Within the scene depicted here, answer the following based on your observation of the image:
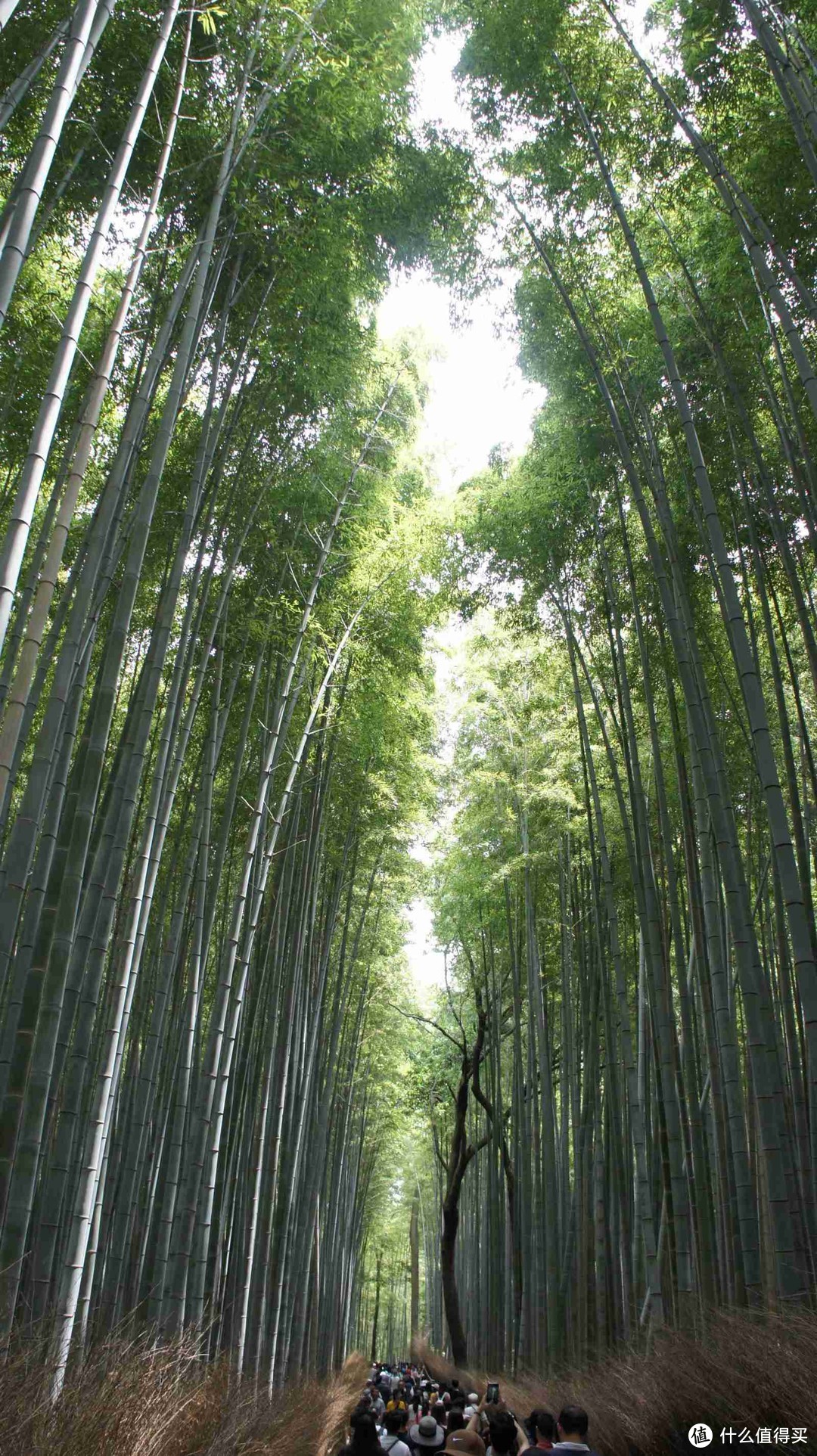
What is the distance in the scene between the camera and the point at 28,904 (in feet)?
9.77

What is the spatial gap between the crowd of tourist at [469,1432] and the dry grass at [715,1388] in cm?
20

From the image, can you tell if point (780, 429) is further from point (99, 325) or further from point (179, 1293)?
point (179, 1293)

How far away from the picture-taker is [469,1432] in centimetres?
308

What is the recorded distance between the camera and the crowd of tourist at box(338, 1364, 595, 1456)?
2414 millimetres

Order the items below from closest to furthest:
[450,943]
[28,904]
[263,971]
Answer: [28,904] < [263,971] < [450,943]

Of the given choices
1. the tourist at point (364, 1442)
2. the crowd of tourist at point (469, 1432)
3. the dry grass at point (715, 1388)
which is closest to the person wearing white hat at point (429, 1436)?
the crowd of tourist at point (469, 1432)

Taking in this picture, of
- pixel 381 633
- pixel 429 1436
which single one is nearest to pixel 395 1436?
pixel 429 1436

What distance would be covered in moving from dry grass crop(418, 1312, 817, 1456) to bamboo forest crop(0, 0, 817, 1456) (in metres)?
0.02

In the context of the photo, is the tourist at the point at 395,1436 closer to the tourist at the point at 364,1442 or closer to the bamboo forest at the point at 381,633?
the bamboo forest at the point at 381,633

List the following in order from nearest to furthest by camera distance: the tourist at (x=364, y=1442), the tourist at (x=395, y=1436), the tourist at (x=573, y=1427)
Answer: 1. the tourist at (x=573, y=1427)
2. the tourist at (x=364, y=1442)
3. the tourist at (x=395, y=1436)

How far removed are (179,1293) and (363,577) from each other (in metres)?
4.08

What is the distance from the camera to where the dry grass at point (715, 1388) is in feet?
6.30

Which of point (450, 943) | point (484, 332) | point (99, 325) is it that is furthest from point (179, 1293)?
point (450, 943)

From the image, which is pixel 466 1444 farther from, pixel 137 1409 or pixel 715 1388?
pixel 137 1409
